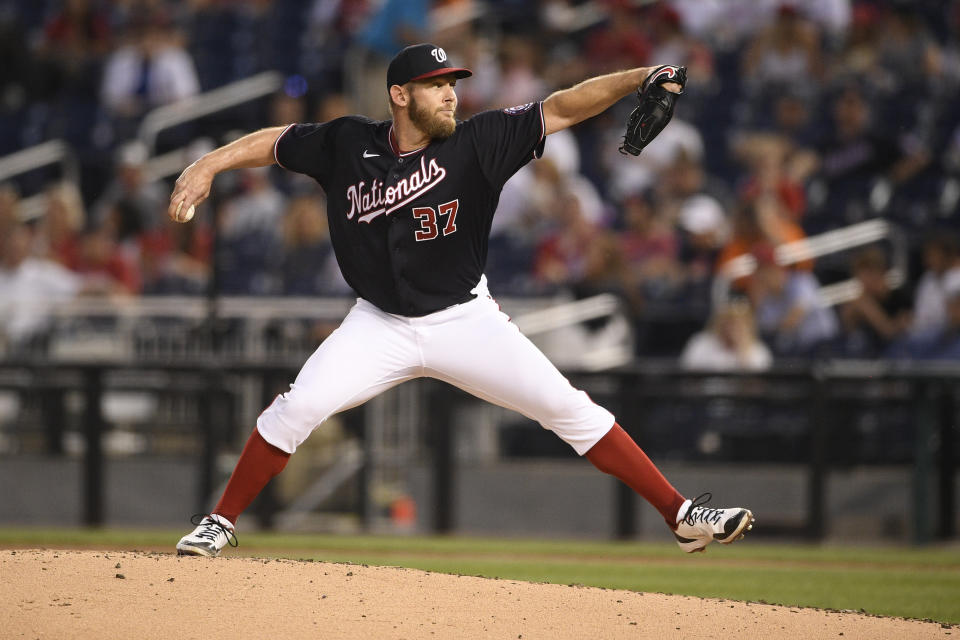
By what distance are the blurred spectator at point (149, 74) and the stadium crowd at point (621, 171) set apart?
2 centimetres

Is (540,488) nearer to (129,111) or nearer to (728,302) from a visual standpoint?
(728,302)

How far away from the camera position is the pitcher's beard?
5.23m

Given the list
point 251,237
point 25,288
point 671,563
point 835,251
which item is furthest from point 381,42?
point 671,563

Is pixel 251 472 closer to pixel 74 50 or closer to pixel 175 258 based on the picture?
pixel 175 258

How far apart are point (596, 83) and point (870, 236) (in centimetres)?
607

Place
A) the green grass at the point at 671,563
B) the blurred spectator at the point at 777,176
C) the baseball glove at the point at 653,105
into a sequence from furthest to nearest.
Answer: the blurred spectator at the point at 777,176, the green grass at the point at 671,563, the baseball glove at the point at 653,105

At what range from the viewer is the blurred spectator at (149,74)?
44.9 feet

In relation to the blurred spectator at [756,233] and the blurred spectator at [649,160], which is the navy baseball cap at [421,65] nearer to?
the blurred spectator at [756,233]

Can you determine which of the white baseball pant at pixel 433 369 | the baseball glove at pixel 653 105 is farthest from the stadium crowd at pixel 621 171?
the baseball glove at pixel 653 105

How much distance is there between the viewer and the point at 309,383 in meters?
5.13

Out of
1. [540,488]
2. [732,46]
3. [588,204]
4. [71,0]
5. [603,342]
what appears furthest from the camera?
[71,0]

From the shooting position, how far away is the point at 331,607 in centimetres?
449

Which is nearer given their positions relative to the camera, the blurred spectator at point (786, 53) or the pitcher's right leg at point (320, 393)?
the pitcher's right leg at point (320, 393)

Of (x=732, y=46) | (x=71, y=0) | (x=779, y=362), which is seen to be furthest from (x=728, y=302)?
(x=71, y=0)
